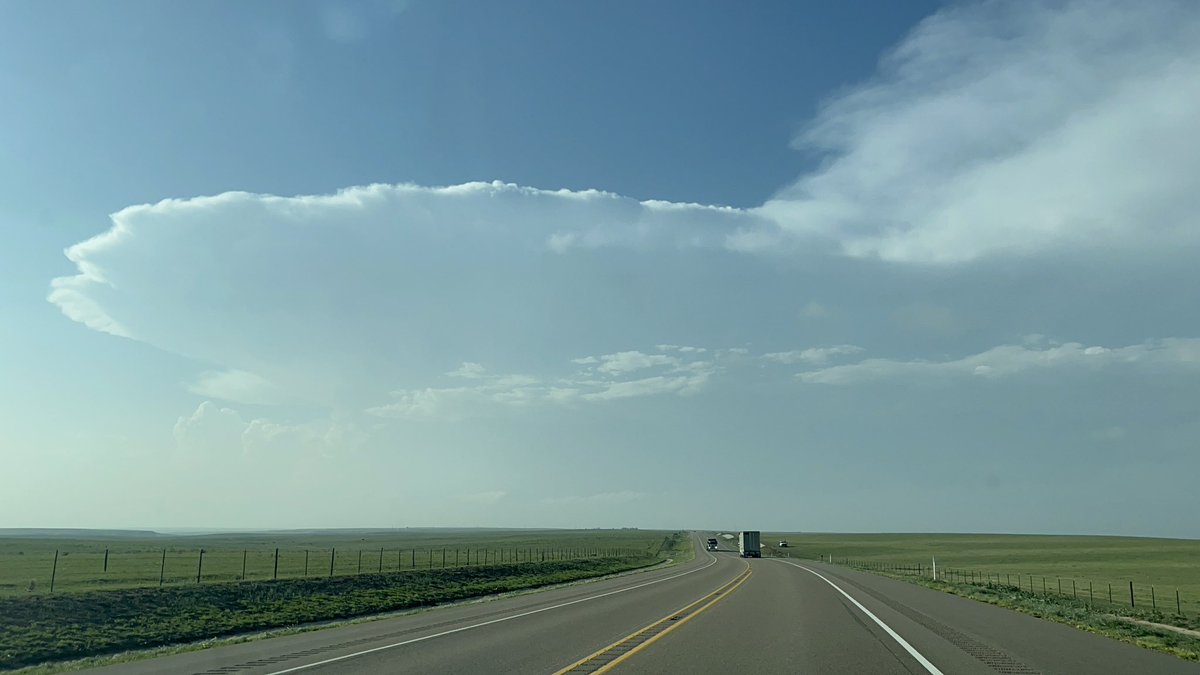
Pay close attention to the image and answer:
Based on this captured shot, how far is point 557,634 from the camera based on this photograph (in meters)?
18.0

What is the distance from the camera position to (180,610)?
Answer: 84.8 feet

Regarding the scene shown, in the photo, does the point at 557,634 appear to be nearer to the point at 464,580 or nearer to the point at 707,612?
the point at 707,612

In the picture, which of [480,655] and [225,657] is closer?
[480,655]

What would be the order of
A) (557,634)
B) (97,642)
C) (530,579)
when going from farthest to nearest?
(530,579) → (97,642) → (557,634)

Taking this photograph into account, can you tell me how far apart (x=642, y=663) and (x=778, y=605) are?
14.2 m

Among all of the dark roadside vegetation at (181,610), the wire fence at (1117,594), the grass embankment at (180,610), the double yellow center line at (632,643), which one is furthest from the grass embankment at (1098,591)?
the grass embankment at (180,610)

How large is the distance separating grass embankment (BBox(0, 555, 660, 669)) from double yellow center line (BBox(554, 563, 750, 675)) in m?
10.9

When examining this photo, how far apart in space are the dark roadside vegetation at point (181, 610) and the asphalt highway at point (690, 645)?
3625mm

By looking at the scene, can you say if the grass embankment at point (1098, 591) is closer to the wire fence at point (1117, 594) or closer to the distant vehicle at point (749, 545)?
the wire fence at point (1117, 594)

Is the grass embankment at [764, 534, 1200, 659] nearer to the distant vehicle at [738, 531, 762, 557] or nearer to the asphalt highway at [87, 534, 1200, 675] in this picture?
the asphalt highway at [87, 534, 1200, 675]

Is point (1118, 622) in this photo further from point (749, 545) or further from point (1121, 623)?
point (749, 545)

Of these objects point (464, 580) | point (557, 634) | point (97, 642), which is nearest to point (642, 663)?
point (557, 634)

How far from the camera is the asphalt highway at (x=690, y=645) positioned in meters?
13.4

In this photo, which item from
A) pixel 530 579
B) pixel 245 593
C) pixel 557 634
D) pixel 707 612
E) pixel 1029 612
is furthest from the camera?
pixel 530 579
